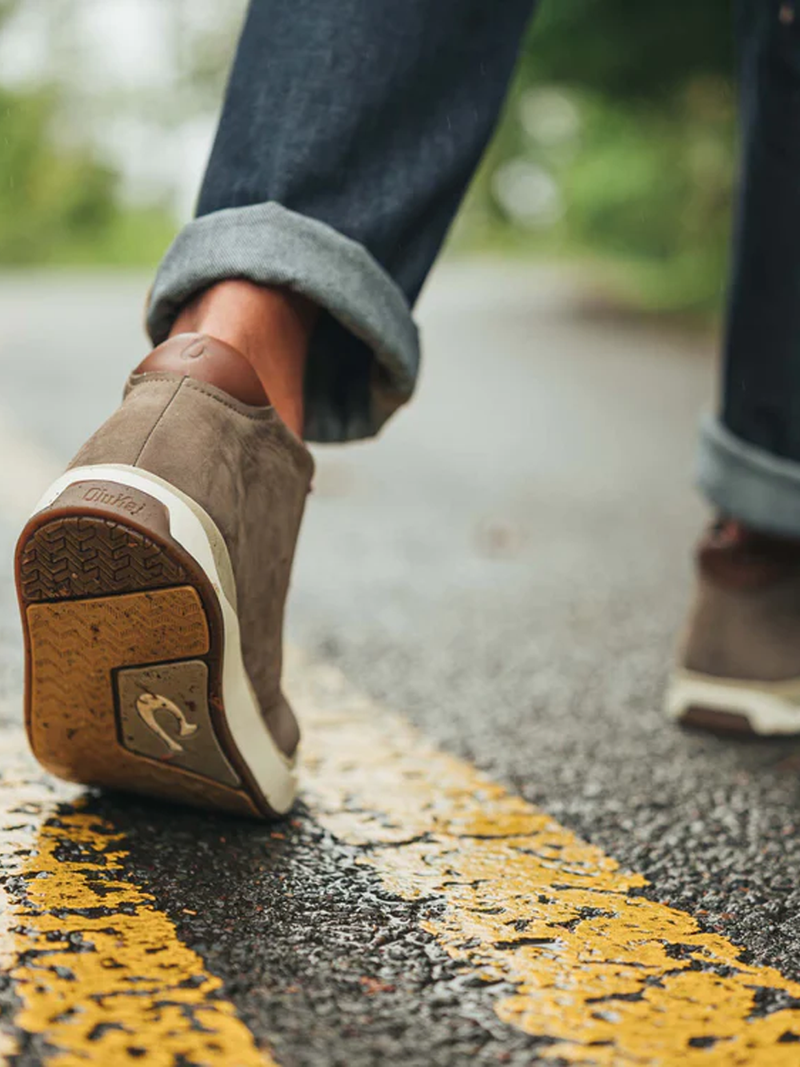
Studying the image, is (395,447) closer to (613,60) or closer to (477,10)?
(477,10)

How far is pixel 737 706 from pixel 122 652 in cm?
93

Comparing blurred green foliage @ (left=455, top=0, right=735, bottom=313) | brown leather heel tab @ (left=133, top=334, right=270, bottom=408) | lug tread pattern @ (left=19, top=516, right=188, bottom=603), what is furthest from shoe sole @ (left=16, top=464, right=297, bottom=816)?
blurred green foliage @ (left=455, top=0, right=735, bottom=313)

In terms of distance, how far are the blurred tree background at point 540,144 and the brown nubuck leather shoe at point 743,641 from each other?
1.47 metres

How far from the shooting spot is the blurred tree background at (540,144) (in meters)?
8.29

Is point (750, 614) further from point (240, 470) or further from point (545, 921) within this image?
point (240, 470)

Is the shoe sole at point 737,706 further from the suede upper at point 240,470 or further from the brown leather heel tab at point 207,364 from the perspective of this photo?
the brown leather heel tab at point 207,364

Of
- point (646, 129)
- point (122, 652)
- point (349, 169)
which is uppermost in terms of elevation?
point (646, 129)

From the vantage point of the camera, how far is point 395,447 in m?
4.35

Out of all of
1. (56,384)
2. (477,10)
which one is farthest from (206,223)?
(56,384)

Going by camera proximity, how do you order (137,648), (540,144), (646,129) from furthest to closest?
(540,144)
(646,129)
(137,648)

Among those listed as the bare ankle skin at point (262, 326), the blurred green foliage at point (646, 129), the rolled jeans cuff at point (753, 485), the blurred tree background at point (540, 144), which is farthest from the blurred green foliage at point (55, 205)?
the bare ankle skin at point (262, 326)

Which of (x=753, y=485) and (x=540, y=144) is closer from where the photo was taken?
(x=753, y=485)

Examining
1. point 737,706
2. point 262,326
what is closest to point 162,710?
point 262,326

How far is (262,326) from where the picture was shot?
1.25m
